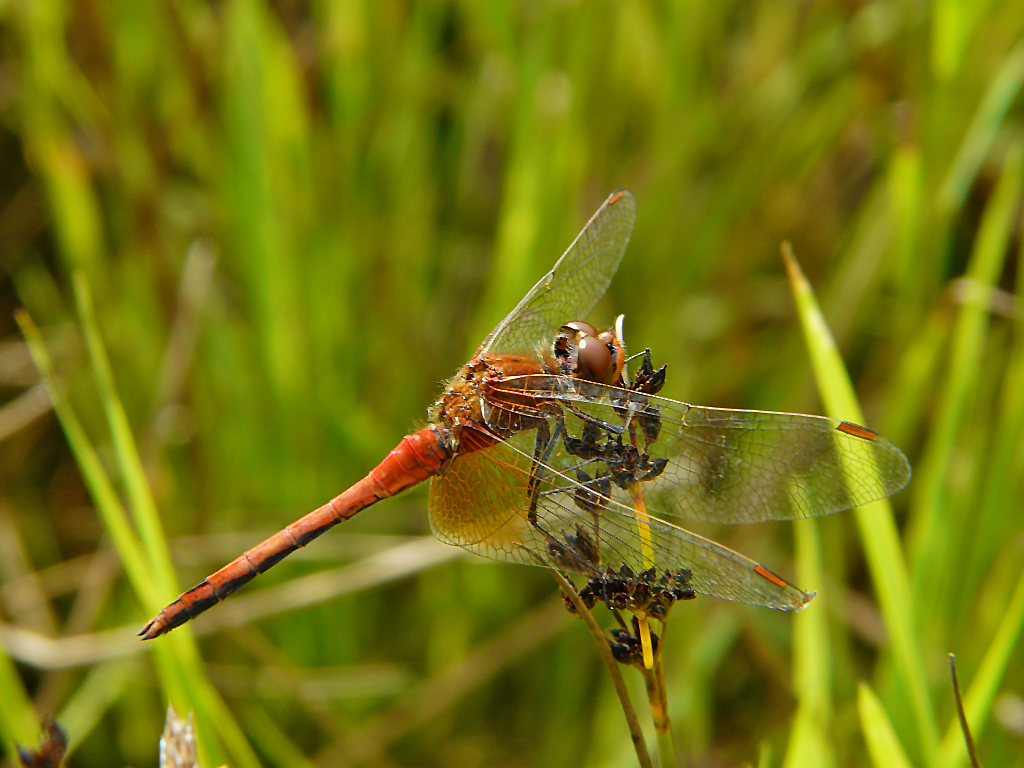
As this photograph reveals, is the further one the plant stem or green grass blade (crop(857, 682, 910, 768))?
green grass blade (crop(857, 682, 910, 768))

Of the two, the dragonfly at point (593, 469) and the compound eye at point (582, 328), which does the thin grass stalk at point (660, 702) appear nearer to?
the dragonfly at point (593, 469)

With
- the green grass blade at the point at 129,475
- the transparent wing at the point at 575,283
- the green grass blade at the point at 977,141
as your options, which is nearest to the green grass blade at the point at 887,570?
the transparent wing at the point at 575,283

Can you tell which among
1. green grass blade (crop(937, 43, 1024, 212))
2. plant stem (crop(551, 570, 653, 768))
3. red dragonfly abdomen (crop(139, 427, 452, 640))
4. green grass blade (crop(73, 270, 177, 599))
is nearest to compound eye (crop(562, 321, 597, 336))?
red dragonfly abdomen (crop(139, 427, 452, 640))

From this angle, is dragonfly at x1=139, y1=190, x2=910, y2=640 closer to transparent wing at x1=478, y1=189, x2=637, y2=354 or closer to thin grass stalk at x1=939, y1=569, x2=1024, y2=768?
transparent wing at x1=478, y1=189, x2=637, y2=354

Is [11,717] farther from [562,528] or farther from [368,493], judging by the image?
[562,528]

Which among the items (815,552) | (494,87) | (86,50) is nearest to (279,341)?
(494,87)

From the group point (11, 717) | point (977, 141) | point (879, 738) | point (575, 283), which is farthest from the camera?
point (977, 141)

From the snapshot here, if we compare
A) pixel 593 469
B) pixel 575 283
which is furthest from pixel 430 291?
pixel 593 469
